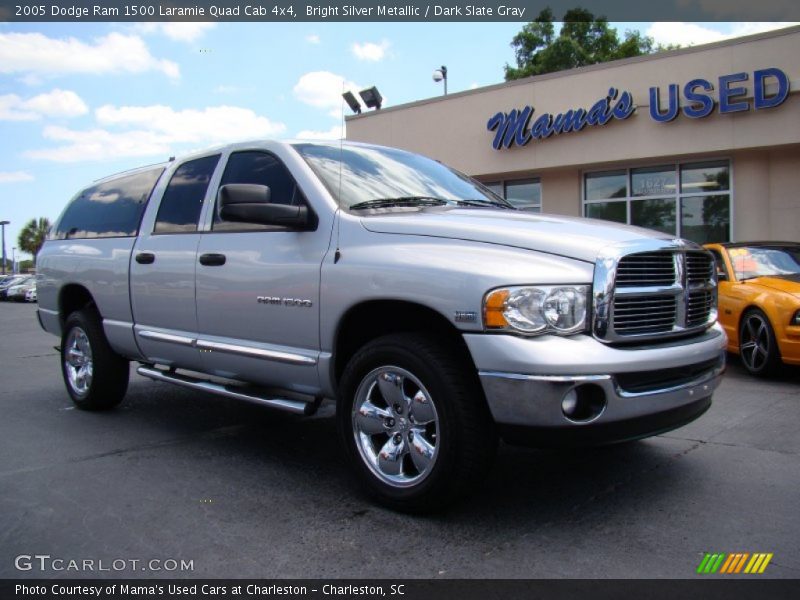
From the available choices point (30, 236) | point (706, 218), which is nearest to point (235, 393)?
point (706, 218)

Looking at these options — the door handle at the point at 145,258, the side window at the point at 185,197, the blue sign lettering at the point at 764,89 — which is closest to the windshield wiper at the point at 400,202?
the side window at the point at 185,197

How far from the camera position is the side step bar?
3.95m

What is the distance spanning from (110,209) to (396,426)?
370 cm

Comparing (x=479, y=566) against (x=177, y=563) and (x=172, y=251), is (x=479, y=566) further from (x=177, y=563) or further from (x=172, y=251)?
(x=172, y=251)

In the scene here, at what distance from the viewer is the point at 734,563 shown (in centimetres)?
290

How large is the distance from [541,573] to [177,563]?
152 centimetres

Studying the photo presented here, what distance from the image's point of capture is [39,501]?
12.4 ft

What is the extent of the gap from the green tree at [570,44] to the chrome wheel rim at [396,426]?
3753cm

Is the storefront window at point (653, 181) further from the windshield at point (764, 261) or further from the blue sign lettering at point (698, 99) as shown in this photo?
the windshield at point (764, 261)

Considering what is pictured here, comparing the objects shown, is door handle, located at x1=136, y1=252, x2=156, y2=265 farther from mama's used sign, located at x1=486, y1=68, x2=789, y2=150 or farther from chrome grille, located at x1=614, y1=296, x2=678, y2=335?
mama's used sign, located at x1=486, y1=68, x2=789, y2=150

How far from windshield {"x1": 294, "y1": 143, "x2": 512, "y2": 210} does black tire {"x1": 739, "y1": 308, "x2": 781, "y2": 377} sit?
12.5 ft

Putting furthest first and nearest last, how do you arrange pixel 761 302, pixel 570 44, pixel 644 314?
pixel 570 44 → pixel 761 302 → pixel 644 314

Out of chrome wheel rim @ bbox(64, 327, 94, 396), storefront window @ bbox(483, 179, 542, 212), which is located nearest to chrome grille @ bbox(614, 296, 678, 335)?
chrome wheel rim @ bbox(64, 327, 94, 396)

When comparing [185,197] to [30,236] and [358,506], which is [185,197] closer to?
[358,506]
